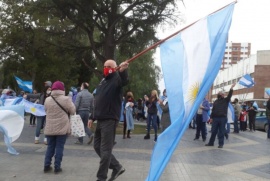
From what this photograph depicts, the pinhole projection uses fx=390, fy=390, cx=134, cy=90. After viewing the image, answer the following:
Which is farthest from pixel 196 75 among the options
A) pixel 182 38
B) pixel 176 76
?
pixel 182 38

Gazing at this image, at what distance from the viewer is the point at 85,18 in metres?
17.0

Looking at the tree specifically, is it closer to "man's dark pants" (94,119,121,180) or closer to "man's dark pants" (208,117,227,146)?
"man's dark pants" (208,117,227,146)

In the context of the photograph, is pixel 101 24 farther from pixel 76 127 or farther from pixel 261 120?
pixel 261 120

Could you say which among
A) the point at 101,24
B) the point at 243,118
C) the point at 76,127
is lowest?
the point at 76,127

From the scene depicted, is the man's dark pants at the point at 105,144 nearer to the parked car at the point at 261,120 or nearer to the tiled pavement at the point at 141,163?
the tiled pavement at the point at 141,163

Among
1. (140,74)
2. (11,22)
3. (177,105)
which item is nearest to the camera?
(177,105)

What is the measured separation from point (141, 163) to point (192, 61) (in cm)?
414

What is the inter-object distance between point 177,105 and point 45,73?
29.0 meters

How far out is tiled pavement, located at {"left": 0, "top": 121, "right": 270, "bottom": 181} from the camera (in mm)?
7277

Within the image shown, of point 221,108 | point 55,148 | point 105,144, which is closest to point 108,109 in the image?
point 105,144

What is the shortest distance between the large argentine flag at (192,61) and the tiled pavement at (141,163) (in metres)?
2.64

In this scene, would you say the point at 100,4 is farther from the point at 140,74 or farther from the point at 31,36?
the point at 140,74

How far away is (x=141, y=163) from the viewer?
8.74m

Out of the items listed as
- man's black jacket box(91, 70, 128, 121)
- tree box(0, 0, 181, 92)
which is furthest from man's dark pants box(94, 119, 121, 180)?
tree box(0, 0, 181, 92)
